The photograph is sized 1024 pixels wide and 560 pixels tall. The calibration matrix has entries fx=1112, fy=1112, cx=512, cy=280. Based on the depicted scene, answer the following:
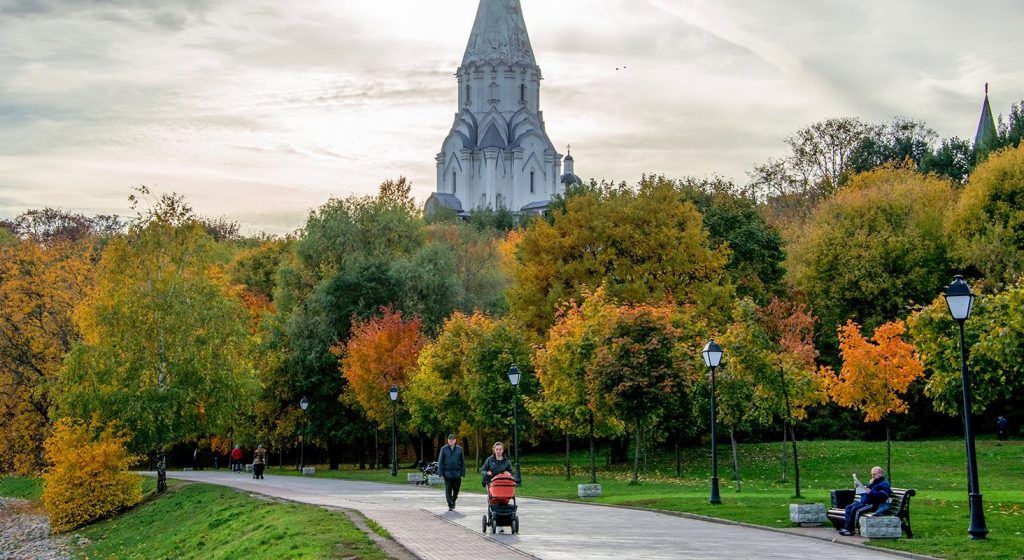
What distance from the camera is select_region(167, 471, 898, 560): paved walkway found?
1706 centimetres

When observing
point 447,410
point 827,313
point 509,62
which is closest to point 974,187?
point 827,313

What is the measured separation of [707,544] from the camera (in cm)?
1839

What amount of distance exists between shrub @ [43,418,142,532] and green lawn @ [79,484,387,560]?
3.15 feet

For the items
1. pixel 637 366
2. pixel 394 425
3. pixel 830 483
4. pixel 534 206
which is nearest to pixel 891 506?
pixel 637 366

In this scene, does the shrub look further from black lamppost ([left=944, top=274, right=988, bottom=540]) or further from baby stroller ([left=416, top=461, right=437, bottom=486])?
black lamppost ([left=944, top=274, right=988, bottom=540])

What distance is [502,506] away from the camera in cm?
2023

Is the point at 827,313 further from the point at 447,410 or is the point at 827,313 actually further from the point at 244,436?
the point at 244,436

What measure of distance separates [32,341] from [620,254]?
1023 inches

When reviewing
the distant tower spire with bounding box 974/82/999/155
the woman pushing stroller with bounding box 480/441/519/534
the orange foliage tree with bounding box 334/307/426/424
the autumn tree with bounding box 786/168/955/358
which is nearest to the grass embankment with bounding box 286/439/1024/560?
the orange foliage tree with bounding box 334/307/426/424

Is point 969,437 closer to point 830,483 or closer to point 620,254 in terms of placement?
point 830,483

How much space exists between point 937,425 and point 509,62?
10068 centimetres

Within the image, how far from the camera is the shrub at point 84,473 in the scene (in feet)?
125

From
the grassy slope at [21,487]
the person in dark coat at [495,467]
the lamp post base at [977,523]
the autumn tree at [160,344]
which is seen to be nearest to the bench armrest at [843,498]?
the lamp post base at [977,523]

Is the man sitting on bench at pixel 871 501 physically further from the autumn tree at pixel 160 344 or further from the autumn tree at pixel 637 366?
the autumn tree at pixel 160 344
